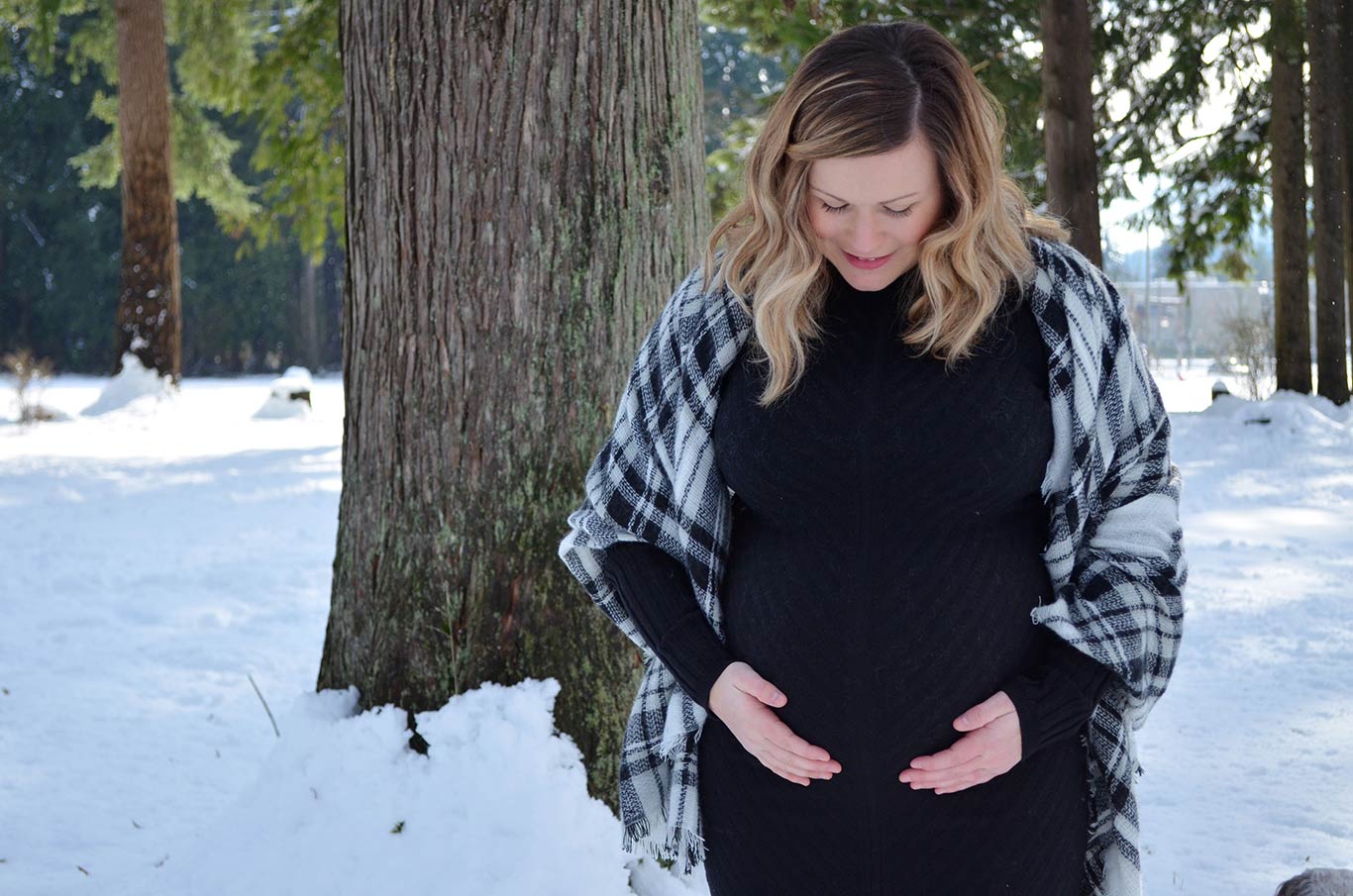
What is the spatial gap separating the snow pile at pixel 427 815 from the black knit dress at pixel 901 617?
1.11m

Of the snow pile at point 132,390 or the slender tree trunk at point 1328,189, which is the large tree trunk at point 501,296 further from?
the snow pile at point 132,390

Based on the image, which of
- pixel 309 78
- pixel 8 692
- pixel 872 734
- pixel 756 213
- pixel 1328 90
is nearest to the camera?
pixel 872 734

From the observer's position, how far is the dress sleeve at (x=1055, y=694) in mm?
1628

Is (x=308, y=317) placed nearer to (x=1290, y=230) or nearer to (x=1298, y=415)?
(x=1290, y=230)

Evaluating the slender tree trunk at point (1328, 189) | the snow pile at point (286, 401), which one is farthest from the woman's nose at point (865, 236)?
the snow pile at point (286, 401)

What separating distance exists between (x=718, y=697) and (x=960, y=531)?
405 millimetres

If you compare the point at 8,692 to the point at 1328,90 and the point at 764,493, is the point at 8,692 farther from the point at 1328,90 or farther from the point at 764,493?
the point at 1328,90

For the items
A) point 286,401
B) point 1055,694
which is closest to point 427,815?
point 1055,694

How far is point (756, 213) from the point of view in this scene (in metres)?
1.78

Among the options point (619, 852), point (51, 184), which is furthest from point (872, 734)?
point (51, 184)

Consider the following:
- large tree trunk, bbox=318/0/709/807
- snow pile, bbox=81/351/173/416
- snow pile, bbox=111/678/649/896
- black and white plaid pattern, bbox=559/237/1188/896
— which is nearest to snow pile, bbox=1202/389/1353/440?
large tree trunk, bbox=318/0/709/807

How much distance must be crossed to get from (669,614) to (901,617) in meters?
0.36

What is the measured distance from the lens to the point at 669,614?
72.1 inches

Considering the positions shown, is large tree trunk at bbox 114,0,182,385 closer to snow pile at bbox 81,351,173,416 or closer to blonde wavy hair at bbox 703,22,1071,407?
snow pile at bbox 81,351,173,416
